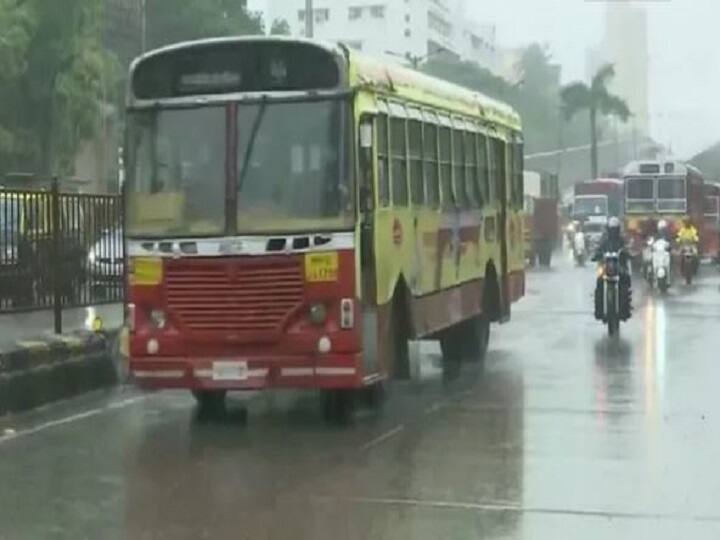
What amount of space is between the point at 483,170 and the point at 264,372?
650cm

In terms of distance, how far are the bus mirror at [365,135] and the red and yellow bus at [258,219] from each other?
1 cm

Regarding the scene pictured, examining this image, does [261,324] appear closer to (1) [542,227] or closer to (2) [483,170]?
(2) [483,170]

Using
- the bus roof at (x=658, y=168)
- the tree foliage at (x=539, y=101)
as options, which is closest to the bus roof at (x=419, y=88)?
the bus roof at (x=658, y=168)

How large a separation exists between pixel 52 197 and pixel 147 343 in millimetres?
4518

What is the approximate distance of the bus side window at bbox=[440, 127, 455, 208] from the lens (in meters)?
16.7

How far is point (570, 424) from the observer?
13742mm

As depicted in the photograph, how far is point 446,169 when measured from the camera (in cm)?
1691

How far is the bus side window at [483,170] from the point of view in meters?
18.8

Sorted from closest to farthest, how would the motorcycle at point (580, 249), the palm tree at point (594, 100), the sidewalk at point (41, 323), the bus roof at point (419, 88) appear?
the bus roof at point (419, 88)
the sidewalk at point (41, 323)
the motorcycle at point (580, 249)
the palm tree at point (594, 100)

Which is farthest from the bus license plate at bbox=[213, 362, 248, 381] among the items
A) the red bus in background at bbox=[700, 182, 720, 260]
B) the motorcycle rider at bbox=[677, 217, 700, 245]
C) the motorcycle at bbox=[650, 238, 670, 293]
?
the red bus in background at bbox=[700, 182, 720, 260]

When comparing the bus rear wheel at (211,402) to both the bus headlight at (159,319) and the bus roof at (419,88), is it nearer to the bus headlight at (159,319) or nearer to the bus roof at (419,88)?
the bus headlight at (159,319)

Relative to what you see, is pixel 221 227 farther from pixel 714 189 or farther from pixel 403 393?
pixel 714 189

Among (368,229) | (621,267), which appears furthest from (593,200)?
(368,229)

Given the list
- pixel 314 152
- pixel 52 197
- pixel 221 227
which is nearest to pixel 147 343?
pixel 221 227
